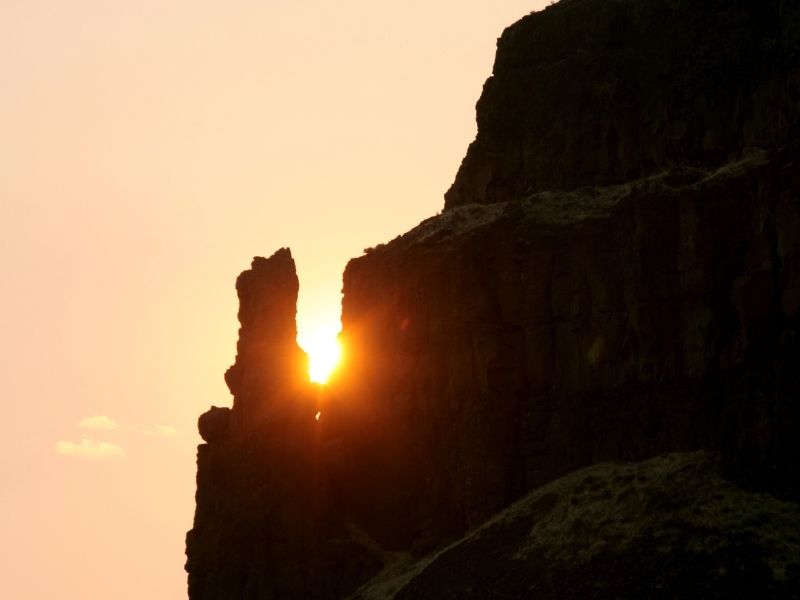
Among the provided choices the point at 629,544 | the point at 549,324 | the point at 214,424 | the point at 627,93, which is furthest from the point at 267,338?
the point at 629,544

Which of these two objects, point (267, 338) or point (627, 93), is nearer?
point (627, 93)

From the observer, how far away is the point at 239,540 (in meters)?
144

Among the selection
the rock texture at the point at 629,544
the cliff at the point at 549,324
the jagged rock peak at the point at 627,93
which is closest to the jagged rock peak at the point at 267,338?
the cliff at the point at 549,324

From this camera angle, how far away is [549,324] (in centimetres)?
13550

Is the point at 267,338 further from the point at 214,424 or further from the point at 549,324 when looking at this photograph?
the point at 549,324

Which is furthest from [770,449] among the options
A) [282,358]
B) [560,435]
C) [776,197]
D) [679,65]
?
[282,358]

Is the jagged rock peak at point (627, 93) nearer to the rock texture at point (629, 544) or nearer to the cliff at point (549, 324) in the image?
the cliff at point (549, 324)

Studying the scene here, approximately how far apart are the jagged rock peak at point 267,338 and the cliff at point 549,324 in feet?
0.50

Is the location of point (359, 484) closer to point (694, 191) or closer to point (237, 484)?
point (237, 484)

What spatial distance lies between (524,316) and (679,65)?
15.6 metres

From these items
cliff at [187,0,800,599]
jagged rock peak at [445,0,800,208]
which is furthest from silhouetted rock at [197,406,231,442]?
jagged rock peak at [445,0,800,208]

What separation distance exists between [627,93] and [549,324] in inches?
566

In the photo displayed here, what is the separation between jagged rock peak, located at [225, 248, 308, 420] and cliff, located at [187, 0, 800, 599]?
15cm

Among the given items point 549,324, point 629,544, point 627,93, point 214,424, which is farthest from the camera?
point 214,424
